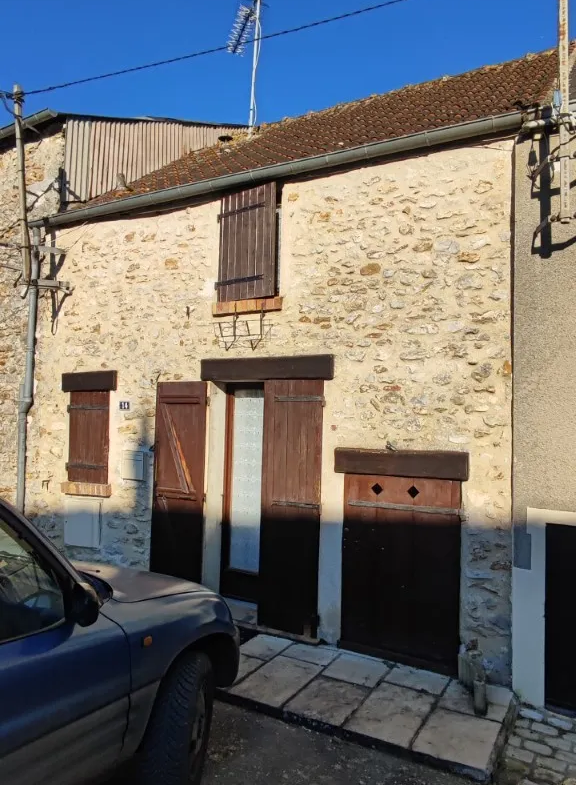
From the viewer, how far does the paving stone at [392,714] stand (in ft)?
12.4

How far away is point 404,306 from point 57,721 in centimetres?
402

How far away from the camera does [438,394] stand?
16.1ft

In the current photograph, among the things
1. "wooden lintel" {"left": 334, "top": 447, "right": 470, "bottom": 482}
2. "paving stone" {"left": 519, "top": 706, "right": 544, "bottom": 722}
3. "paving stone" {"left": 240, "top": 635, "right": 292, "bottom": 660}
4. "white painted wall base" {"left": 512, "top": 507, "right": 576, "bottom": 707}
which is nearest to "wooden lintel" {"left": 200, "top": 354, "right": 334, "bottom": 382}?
"wooden lintel" {"left": 334, "top": 447, "right": 470, "bottom": 482}

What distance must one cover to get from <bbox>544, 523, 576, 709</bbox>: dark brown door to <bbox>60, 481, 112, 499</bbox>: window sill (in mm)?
4768

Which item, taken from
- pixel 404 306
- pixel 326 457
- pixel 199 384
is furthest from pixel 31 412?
pixel 404 306

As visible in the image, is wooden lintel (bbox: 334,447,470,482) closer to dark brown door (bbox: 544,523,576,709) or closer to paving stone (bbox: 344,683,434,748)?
dark brown door (bbox: 544,523,576,709)

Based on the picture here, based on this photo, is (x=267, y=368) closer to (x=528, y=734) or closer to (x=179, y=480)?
(x=179, y=480)

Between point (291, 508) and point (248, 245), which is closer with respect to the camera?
point (291, 508)

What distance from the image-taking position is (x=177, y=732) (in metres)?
2.89

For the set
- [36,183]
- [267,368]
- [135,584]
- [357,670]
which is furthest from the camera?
[36,183]

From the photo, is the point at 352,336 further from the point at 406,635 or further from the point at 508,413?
the point at 406,635

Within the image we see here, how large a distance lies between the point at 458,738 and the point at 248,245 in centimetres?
462

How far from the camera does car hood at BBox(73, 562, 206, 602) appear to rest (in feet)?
10.2

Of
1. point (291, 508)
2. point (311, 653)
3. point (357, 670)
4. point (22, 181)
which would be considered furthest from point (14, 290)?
point (357, 670)
